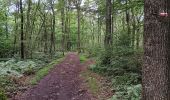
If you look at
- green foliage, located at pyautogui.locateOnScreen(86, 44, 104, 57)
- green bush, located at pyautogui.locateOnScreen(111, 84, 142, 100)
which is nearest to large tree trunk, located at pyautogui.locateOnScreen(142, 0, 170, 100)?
green bush, located at pyautogui.locateOnScreen(111, 84, 142, 100)

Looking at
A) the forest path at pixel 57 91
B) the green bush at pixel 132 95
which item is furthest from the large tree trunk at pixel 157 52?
the forest path at pixel 57 91

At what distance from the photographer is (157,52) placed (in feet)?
14.7

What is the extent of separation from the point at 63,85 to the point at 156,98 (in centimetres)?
919

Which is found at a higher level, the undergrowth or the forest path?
the undergrowth

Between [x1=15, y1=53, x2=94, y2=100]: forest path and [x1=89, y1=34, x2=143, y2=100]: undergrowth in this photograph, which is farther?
[x1=15, y1=53, x2=94, y2=100]: forest path

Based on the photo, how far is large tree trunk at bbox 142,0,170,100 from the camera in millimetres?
4473

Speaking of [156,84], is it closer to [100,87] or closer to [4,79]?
[100,87]

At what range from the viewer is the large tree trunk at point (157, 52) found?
4.47 m

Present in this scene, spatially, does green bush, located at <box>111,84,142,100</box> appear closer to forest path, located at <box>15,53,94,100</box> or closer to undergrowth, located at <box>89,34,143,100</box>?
undergrowth, located at <box>89,34,143,100</box>

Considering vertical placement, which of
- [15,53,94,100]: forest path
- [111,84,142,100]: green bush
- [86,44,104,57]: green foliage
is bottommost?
[15,53,94,100]: forest path

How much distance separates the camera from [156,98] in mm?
4520

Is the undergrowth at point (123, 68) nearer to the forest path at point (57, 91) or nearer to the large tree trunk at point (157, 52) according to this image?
the forest path at point (57, 91)

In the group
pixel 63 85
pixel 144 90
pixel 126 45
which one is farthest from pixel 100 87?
pixel 144 90

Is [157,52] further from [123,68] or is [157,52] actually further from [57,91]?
[123,68]
